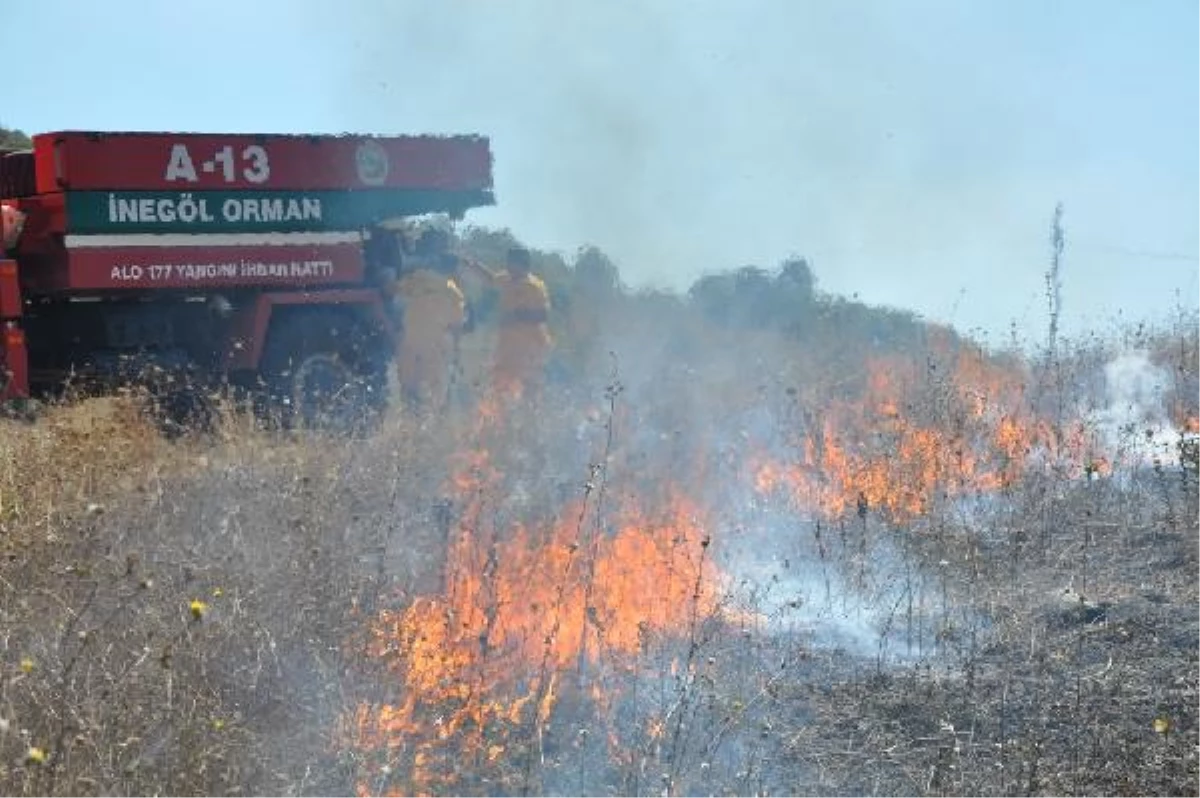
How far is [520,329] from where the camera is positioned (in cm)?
1271

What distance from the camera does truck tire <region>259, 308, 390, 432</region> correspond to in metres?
11.3

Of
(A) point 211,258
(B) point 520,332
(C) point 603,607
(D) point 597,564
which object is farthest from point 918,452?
(A) point 211,258

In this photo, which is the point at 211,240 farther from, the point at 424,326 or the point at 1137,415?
the point at 1137,415

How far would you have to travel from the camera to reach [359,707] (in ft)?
15.6

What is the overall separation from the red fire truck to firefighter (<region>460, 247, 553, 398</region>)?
1097 millimetres

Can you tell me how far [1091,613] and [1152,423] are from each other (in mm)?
4343

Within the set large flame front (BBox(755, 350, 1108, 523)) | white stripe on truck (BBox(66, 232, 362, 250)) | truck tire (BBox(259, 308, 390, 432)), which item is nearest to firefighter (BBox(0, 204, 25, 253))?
white stripe on truck (BBox(66, 232, 362, 250))

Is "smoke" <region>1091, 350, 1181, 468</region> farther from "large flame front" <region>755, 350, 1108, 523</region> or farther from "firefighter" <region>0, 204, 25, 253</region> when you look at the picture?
"firefighter" <region>0, 204, 25, 253</region>

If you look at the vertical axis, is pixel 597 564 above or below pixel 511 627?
above

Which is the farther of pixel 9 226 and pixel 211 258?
pixel 211 258

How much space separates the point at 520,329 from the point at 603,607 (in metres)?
6.75

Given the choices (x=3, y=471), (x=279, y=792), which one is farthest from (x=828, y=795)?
(x=3, y=471)

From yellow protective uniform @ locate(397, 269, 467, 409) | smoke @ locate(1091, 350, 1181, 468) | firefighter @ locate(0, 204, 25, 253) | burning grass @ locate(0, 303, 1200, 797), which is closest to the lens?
burning grass @ locate(0, 303, 1200, 797)

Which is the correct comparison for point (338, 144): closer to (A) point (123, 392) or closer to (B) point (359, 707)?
(A) point (123, 392)
